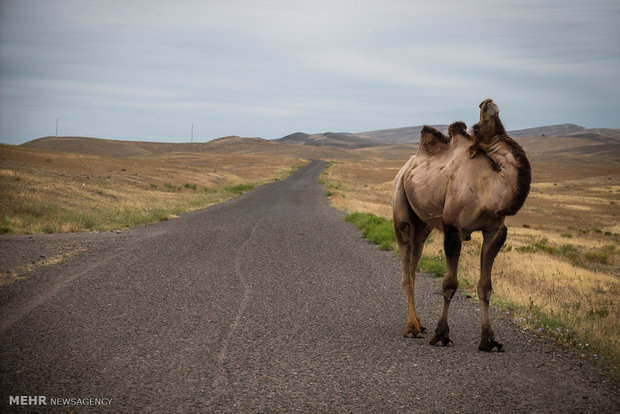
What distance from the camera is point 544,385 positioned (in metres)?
4.41

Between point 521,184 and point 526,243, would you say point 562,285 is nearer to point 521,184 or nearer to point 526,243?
point 521,184

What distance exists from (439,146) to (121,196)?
2266cm

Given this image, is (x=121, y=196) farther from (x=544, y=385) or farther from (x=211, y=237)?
(x=544, y=385)

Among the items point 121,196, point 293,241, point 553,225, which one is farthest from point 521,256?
point 121,196

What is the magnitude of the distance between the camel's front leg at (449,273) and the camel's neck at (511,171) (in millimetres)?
637

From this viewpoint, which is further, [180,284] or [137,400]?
[180,284]

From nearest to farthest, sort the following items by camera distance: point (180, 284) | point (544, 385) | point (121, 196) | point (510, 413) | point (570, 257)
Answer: point (510, 413) → point (544, 385) → point (180, 284) → point (570, 257) → point (121, 196)

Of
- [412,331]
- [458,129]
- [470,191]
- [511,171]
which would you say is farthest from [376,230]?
[511,171]

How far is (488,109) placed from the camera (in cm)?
507

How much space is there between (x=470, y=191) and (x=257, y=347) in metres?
3.07

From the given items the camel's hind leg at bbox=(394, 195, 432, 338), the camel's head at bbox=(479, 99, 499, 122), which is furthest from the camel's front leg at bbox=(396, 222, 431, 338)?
the camel's head at bbox=(479, 99, 499, 122)

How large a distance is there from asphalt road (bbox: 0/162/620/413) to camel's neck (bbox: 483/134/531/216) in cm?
174

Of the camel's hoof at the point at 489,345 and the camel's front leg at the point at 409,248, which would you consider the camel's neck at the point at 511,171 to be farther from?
the camel's front leg at the point at 409,248

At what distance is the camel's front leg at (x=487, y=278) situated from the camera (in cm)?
519
